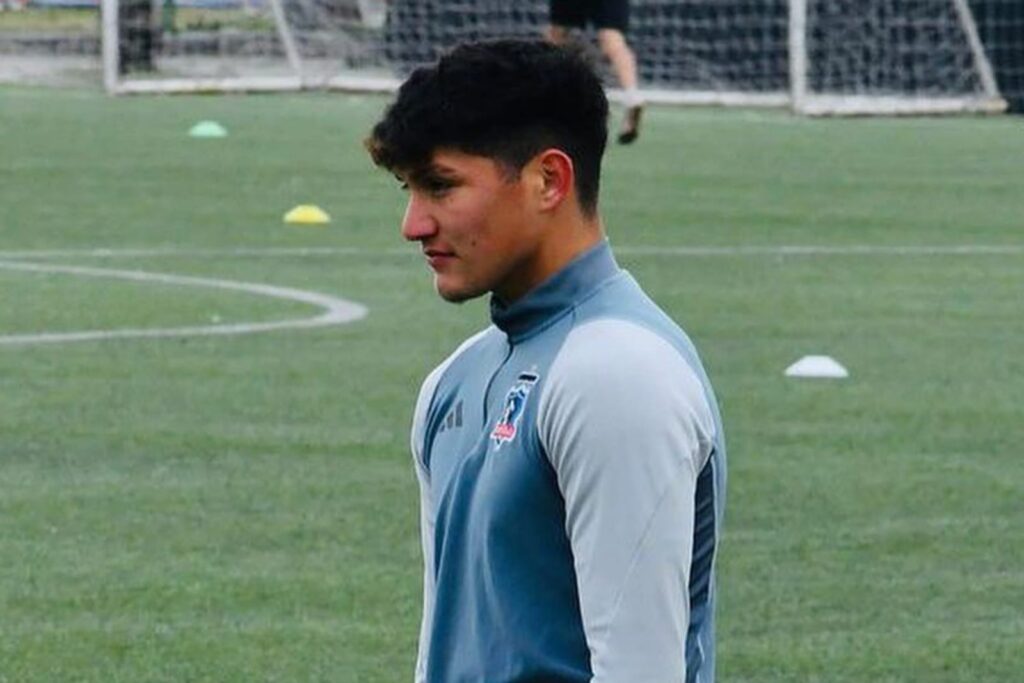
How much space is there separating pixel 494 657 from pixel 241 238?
13070mm

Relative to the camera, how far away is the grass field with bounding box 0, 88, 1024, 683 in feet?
23.2

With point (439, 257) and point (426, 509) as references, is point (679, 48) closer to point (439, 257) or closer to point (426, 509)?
point (426, 509)

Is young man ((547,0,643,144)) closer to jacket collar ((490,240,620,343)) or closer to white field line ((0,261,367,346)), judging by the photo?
white field line ((0,261,367,346))

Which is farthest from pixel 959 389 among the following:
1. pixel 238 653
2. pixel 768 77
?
pixel 768 77

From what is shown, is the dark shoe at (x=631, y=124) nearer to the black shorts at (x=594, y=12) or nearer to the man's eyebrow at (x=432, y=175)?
the black shorts at (x=594, y=12)

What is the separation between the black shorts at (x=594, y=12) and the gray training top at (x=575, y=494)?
1917 cm

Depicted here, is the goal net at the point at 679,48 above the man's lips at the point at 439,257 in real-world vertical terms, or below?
below

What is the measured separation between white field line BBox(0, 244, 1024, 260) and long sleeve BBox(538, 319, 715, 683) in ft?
39.8

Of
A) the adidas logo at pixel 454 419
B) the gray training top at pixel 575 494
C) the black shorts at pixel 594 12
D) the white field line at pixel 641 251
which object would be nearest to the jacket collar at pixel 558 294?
the gray training top at pixel 575 494

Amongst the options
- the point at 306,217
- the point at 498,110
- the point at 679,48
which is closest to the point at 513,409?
the point at 498,110

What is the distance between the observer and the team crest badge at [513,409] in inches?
130

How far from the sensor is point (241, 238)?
16344 millimetres

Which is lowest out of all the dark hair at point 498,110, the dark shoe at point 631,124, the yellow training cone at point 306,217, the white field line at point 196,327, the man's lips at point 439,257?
the dark shoe at point 631,124

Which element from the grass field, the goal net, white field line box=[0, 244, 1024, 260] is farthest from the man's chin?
the goal net
